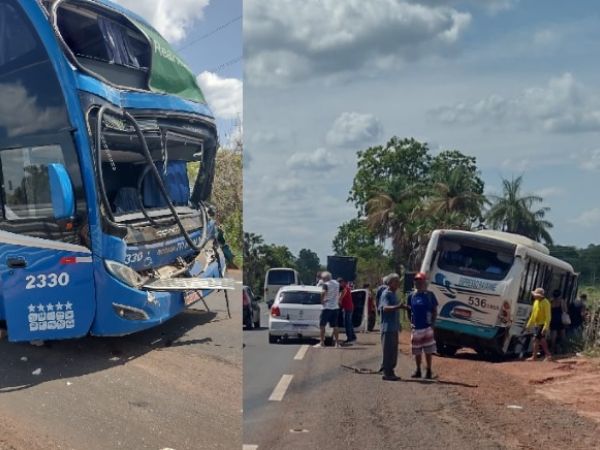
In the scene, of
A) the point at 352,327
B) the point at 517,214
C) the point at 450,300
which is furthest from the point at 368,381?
the point at 517,214

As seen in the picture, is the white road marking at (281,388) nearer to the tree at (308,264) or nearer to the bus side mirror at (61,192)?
the tree at (308,264)

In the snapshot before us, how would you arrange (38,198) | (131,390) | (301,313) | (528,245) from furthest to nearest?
(131,390)
(38,198)
(301,313)
(528,245)

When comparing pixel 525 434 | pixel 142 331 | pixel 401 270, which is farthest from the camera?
pixel 142 331

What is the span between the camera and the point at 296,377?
210cm

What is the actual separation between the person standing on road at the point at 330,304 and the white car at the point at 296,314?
0.6 inches

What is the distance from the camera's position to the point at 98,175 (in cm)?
207

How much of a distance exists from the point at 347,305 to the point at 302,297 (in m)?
0.14

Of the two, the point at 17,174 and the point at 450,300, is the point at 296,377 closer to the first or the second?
the point at 450,300

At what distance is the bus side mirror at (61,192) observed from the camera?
207cm

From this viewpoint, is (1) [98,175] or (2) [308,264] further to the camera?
(1) [98,175]

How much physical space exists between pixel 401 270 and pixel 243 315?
0.52 m

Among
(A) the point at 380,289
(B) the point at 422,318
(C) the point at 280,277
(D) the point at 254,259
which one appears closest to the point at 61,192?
(D) the point at 254,259

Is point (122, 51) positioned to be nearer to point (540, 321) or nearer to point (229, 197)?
point (229, 197)

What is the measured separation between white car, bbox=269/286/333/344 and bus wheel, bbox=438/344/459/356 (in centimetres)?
35
